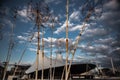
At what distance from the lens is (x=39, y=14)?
5.02 metres

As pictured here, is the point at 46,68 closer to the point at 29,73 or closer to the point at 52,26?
the point at 29,73

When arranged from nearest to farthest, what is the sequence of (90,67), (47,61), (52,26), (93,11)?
(93,11) → (52,26) → (47,61) → (90,67)

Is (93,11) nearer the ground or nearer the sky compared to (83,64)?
nearer the ground

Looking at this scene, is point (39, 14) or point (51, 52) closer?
point (39, 14)

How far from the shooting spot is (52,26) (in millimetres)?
6562

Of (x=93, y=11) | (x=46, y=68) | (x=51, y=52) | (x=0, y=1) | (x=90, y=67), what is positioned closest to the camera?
(x=93, y=11)

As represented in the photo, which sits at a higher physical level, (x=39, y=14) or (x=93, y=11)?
(x=39, y=14)

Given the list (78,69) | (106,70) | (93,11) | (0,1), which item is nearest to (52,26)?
(0,1)

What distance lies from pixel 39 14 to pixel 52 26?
1.59m

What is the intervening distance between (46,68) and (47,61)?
2.83m

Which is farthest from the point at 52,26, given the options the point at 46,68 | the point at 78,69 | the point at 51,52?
the point at 78,69

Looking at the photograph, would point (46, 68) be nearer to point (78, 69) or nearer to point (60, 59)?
point (60, 59)

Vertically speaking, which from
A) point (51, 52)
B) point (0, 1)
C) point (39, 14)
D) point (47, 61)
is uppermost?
point (47, 61)

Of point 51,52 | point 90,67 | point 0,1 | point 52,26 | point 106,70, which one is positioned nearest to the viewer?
point 0,1
